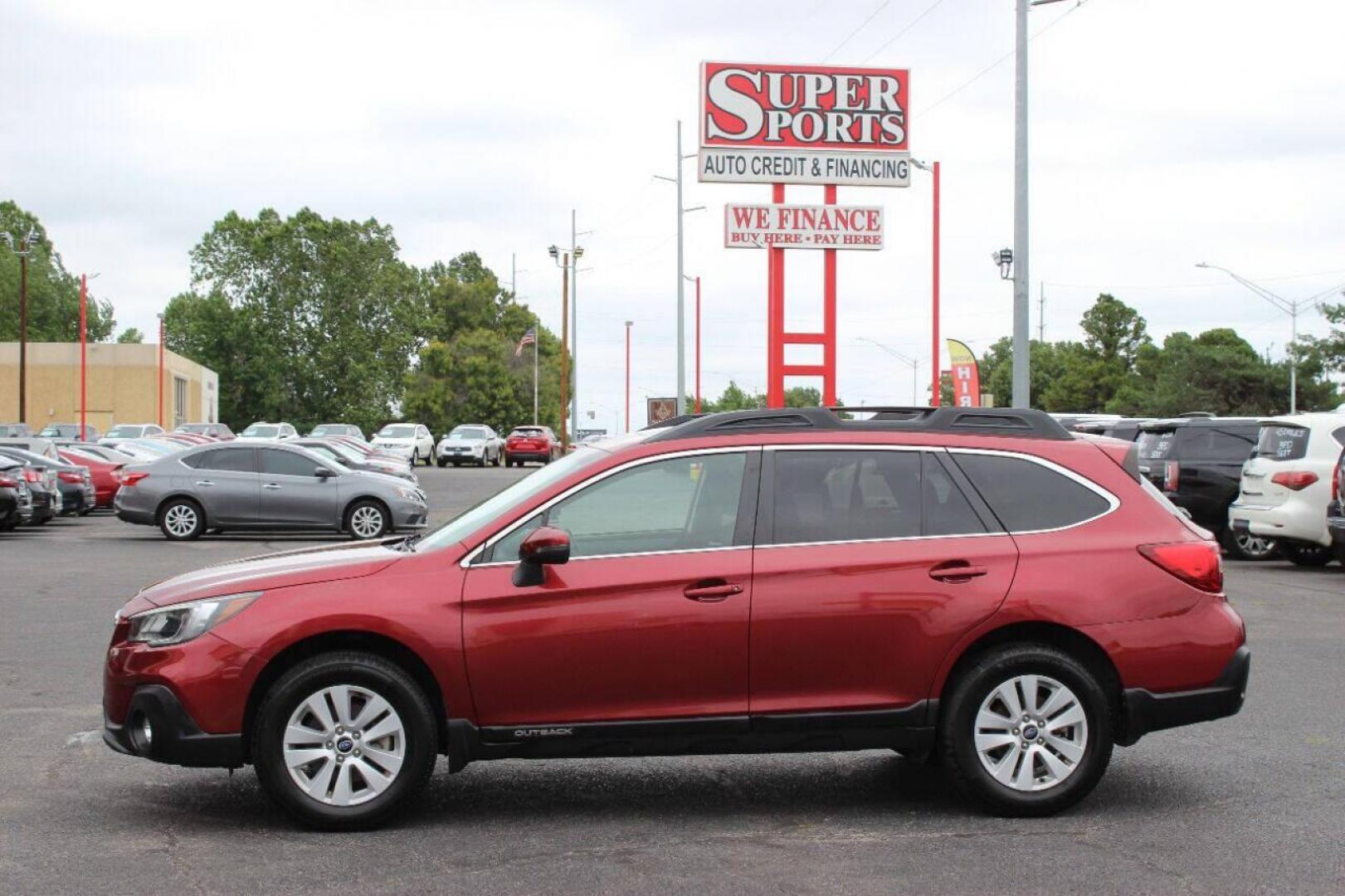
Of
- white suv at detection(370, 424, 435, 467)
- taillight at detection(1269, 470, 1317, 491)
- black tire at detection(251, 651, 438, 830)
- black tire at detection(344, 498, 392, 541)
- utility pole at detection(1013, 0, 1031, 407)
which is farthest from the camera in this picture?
white suv at detection(370, 424, 435, 467)

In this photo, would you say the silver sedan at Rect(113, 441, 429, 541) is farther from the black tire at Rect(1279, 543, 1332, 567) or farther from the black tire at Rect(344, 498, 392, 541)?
the black tire at Rect(1279, 543, 1332, 567)

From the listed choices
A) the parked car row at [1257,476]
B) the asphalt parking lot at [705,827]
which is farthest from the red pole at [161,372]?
the asphalt parking lot at [705,827]

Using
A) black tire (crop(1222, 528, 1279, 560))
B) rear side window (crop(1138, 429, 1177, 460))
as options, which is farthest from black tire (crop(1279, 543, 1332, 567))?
rear side window (crop(1138, 429, 1177, 460))

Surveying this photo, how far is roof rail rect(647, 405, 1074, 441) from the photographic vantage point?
6.93 metres

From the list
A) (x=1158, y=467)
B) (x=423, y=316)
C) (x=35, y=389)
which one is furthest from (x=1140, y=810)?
(x=423, y=316)

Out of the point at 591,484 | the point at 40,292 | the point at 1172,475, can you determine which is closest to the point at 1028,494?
the point at 591,484

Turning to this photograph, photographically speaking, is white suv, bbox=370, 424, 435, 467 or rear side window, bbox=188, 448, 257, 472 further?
white suv, bbox=370, 424, 435, 467

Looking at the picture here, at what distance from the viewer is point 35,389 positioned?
272 ft

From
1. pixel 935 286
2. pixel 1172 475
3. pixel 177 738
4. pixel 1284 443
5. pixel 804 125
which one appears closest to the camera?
pixel 177 738

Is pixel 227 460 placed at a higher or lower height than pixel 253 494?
higher

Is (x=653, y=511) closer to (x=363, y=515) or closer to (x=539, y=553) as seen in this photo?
(x=539, y=553)

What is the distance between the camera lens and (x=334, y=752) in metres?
6.38

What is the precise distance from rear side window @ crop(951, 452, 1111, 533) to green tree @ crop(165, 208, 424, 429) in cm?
8703

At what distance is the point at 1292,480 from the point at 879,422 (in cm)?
1265
